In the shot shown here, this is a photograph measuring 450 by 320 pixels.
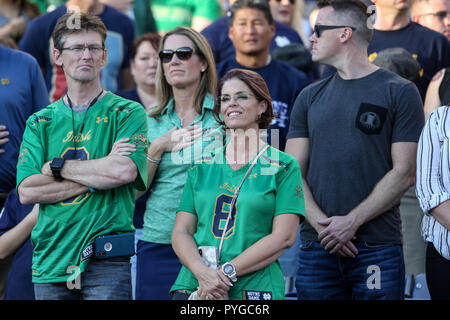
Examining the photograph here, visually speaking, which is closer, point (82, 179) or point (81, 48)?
point (82, 179)

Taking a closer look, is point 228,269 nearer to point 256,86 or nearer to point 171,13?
point 256,86

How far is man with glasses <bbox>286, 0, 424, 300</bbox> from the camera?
4.24 metres

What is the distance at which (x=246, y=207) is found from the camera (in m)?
3.75

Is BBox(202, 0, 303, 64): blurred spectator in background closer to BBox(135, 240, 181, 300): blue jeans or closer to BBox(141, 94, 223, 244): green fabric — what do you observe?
BBox(141, 94, 223, 244): green fabric

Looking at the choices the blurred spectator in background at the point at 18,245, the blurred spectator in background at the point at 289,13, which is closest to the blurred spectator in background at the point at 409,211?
the blurred spectator in background at the point at 289,13

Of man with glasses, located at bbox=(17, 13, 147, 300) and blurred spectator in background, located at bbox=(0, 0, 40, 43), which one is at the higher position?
blurred spectator in background, located at bbox=(0, 0, 40, 43)

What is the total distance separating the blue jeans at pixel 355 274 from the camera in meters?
4.20

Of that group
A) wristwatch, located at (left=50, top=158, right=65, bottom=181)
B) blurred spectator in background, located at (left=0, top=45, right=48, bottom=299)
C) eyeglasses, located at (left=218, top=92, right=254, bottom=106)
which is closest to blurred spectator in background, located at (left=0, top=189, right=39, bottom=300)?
blurred spectator in background, located at (left=0, top=45, right=48, bottom=299)

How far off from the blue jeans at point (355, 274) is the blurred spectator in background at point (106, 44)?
2777 millimetres

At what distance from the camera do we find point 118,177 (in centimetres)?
386

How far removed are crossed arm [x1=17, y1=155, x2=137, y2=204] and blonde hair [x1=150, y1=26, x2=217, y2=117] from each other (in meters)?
0.99

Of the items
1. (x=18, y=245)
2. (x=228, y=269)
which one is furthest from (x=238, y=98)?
(x=18, y=245)

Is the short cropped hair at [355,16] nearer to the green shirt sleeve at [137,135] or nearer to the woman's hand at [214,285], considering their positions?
the green shirt sleeve at [137,135]

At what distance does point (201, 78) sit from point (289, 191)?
52.4 inches
